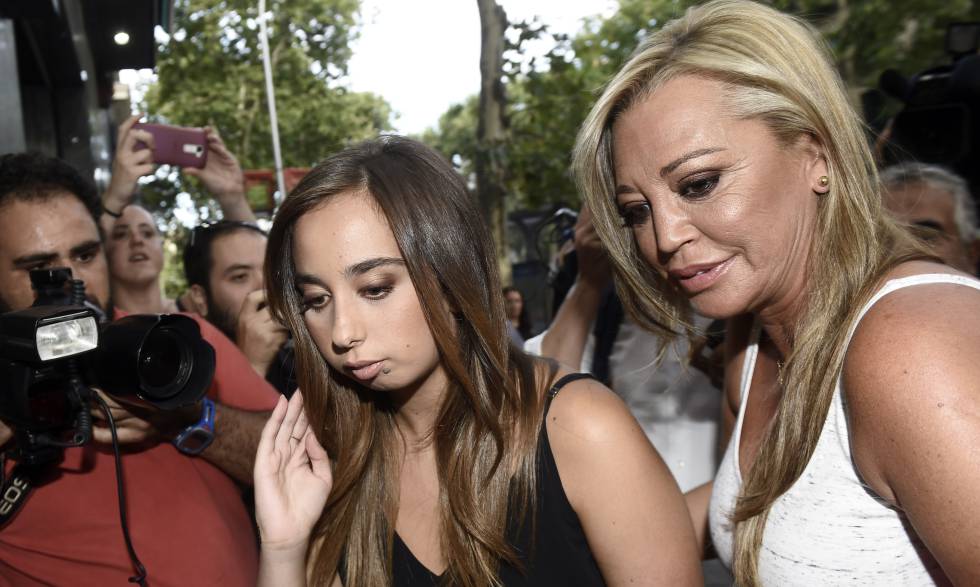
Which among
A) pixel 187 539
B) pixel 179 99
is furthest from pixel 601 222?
pixel 179 99

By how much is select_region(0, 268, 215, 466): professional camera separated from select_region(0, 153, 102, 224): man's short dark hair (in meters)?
0.61

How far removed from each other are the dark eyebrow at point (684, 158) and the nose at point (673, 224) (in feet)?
0.21

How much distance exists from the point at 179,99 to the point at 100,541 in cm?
1924

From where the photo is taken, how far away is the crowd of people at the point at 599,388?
1430mm

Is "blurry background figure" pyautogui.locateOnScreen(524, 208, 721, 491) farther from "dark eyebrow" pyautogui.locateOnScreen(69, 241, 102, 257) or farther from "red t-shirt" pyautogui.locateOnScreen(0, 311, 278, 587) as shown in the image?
"dark eyebrow" pyautogui.locateOnScreen(69, 241, 102, 257)

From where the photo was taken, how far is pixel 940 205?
9.96 feet

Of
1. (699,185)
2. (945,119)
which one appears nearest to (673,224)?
(699,185)

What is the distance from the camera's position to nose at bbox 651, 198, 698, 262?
1.65 m

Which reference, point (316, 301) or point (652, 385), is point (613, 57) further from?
point (316, 301)

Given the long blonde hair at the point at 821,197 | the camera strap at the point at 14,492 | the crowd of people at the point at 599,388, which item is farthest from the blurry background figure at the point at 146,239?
the long blonde hair at the point at 821,197

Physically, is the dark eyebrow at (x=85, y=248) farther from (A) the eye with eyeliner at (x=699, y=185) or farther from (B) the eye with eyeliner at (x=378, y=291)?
(A) the eye with eyeliner at (x=699, y=185)

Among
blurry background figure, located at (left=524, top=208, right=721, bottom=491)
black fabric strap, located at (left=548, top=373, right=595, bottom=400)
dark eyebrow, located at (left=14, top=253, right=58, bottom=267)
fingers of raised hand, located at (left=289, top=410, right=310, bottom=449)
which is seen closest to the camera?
black fabric strap, located at (left=548, top=373, right=595, bottom=400)

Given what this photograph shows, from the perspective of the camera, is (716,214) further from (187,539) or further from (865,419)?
(187,539)

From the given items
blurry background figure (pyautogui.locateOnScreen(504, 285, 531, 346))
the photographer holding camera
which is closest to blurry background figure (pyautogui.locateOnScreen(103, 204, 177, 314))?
the photographer holding camera
